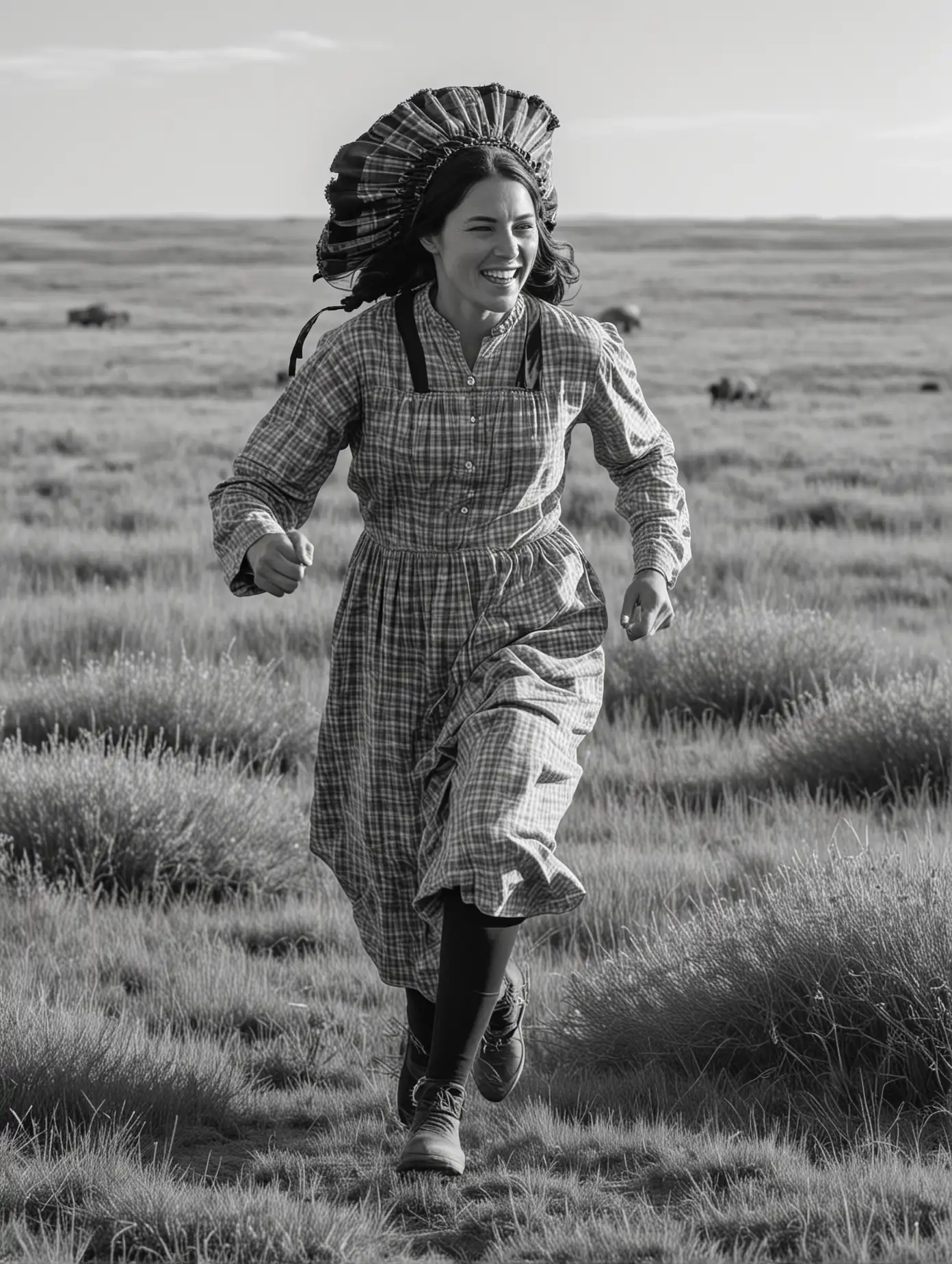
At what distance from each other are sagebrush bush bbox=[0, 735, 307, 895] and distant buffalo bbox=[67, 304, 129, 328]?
140 feet

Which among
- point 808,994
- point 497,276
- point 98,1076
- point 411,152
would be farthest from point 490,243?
point 98,1076

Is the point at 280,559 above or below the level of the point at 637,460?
below

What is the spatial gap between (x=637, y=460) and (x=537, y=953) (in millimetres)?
1494

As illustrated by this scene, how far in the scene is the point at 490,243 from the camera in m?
3.38

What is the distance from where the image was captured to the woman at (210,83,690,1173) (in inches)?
132

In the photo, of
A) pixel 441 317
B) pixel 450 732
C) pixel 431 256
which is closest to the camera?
pixel 450 732

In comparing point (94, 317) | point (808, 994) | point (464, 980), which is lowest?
point (94, 317)

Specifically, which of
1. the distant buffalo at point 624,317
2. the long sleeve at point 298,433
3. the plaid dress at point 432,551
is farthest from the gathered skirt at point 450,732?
the distant buffalo at point 624,317

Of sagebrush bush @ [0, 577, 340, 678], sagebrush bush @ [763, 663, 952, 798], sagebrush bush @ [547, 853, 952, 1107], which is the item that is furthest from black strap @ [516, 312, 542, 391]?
sagebrush bush @ [0, 577, 340, 678]

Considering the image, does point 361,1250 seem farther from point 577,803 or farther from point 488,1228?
point 577,803

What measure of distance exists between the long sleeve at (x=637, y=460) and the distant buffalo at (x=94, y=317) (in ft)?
146

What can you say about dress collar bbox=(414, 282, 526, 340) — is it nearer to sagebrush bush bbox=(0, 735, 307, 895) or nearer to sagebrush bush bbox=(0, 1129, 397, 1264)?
sagebrush bush bbox=(0, 1129, 397, 1264)

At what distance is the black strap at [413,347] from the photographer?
3412mm

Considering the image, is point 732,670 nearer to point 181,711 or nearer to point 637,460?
point 181,711
